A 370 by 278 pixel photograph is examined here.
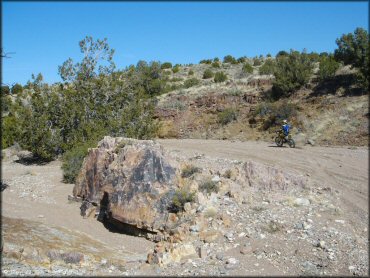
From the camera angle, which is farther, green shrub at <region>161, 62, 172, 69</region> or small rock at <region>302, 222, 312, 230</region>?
green shrub at <region>161, 62, 172, 69</region>

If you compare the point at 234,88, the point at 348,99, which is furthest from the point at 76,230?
the point at 234,88

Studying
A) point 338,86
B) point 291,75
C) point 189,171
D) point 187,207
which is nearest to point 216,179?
point 189,171

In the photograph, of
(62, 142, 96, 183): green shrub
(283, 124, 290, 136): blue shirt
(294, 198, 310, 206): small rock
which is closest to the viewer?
(294, 198, 310, 206): small rock

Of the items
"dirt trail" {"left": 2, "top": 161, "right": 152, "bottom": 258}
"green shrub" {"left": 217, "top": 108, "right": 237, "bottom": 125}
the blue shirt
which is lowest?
"dirt trail" {"left": 2, "top": 161, "right": 152, "bottom": 258}

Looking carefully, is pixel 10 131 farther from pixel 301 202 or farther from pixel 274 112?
pixel 301 202

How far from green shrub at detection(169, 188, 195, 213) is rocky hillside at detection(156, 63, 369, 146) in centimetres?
1158

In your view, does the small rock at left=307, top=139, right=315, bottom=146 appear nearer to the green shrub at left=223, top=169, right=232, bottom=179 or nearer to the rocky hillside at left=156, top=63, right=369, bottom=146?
the rocky hillside at left=156, top=63, right=369, bottom=146

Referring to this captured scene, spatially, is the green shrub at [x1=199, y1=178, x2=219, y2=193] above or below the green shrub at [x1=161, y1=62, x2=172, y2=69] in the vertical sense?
below

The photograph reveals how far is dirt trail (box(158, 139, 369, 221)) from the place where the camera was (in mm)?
12916

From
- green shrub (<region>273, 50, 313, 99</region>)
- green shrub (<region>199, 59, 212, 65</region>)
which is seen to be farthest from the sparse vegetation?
green shrub (<region>199, 59, 212, 65</region>)

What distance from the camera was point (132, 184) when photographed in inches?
546

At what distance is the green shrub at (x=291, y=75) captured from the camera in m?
30.2

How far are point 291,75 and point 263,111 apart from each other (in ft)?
13.3

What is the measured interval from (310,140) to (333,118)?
3244 millimetres
